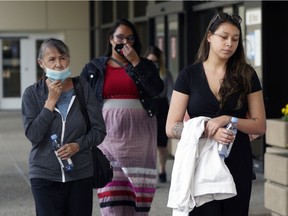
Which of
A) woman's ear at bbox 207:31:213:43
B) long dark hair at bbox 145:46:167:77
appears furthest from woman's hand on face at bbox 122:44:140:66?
long dark hair at bbox 145:46:167:77

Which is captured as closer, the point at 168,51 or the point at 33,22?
the point at 168,51

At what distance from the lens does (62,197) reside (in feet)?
16.5

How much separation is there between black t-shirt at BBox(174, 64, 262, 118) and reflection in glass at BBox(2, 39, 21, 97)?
2210 cm

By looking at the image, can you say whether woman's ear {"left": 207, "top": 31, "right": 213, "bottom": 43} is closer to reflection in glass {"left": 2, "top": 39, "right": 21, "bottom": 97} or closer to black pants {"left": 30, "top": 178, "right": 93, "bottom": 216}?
black pants {"left": 30, "top": 178, "right": 93, "bottom": 216}

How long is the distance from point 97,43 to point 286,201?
18.5 metres

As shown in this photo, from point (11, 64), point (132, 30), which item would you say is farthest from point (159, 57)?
point (11, 64)

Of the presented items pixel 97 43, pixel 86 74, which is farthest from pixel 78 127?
pixel 97 43

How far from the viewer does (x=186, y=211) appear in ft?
14.6

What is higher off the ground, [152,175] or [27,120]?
[27,120]

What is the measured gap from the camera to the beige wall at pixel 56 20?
84.5ft

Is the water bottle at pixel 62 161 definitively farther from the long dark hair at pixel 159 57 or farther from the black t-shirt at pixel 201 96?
the long dark hair at pixel 159 57

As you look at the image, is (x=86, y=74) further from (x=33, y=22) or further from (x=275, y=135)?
(x=33, y=22)

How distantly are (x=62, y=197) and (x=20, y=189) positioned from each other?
5408 millimetres

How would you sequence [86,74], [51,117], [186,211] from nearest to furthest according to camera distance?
[186,211], [51,117], [86,74]
